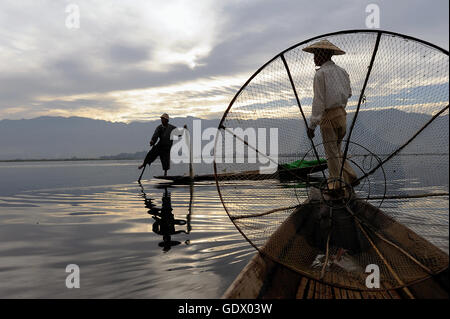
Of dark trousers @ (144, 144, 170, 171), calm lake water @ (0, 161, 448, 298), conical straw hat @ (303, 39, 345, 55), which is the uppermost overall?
conical straw hat @ (303, 39, 345, 55)

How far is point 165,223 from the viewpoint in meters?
6.07

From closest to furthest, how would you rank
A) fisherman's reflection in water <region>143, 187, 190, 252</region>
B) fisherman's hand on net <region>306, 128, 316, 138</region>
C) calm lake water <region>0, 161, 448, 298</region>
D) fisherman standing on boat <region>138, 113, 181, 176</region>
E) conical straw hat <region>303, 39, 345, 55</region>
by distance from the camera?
calm lake water <region>0, 161, 448, 298</region> → conical straw hat <region>303, 39, 345, 55</region> → fisherman's hand on net <region>306, 128, 316, 138</region> → fisherman's reflection in water <region>143, 187, 190, 252</region> → fisherman standing on boat <region>138, 113, 181, 176</region>

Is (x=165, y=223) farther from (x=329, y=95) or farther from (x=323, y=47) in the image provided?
(x=323, y=47)

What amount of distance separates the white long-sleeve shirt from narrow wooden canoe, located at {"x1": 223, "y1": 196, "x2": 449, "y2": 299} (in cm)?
150

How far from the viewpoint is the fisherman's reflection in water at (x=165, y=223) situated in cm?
468

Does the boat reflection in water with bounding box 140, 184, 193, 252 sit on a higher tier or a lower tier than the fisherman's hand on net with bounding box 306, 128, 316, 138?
lower

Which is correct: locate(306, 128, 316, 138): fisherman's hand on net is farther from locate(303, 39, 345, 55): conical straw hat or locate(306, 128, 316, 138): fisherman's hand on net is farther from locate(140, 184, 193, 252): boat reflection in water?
locate(140, 184, 193, 252): boat reflection in water

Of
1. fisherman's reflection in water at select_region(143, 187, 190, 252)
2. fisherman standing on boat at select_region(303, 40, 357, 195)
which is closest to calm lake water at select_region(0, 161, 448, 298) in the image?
fisherman's reflection in water at select_region(143, 187, 190, 252)

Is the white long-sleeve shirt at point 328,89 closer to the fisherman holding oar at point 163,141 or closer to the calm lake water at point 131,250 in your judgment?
the calm lake water at point 131,250

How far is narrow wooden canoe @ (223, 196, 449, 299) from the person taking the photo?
222 cm

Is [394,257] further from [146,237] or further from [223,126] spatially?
[146,237]

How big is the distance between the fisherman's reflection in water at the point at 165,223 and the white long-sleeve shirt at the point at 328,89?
8.21 feet

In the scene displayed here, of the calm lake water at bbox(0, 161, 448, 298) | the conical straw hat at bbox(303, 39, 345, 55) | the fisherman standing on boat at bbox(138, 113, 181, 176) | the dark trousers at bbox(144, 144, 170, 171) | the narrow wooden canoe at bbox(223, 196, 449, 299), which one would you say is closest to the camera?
the narrow wooden canoe at bbox(223, 196, 449, 299)

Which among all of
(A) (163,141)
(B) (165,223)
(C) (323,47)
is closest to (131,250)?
(B) (165,223)
